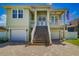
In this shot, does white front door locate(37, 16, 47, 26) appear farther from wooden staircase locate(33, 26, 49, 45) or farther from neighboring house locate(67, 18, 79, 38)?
neighboring house locate(67, 18, 79, 38)

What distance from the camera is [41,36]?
22.0m

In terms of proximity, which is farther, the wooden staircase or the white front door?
the white front door

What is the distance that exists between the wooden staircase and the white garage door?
1623mm

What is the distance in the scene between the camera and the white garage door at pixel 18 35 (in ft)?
78.0

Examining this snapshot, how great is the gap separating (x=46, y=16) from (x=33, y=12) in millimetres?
1636

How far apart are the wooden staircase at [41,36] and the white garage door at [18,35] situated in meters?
1.62

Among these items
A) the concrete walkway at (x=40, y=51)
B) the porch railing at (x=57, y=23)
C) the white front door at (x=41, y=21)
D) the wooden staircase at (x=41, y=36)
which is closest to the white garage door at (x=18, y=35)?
the wooden staircase at (x=41, y=36)

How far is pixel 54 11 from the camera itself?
2492 centimetres

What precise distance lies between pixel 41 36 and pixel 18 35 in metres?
3.25

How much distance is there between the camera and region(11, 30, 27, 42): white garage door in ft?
78.0

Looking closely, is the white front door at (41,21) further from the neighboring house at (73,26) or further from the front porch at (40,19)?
the neighboring house at (73,26)

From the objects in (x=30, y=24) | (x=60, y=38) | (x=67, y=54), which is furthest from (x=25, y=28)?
(x=67, y=54)

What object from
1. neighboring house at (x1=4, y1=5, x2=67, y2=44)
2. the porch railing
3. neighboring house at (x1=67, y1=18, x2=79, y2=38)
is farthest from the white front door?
neighboring house at (x1=67, y1=18, x2=79, y2=38)

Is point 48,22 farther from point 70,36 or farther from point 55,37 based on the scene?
point 70,36
